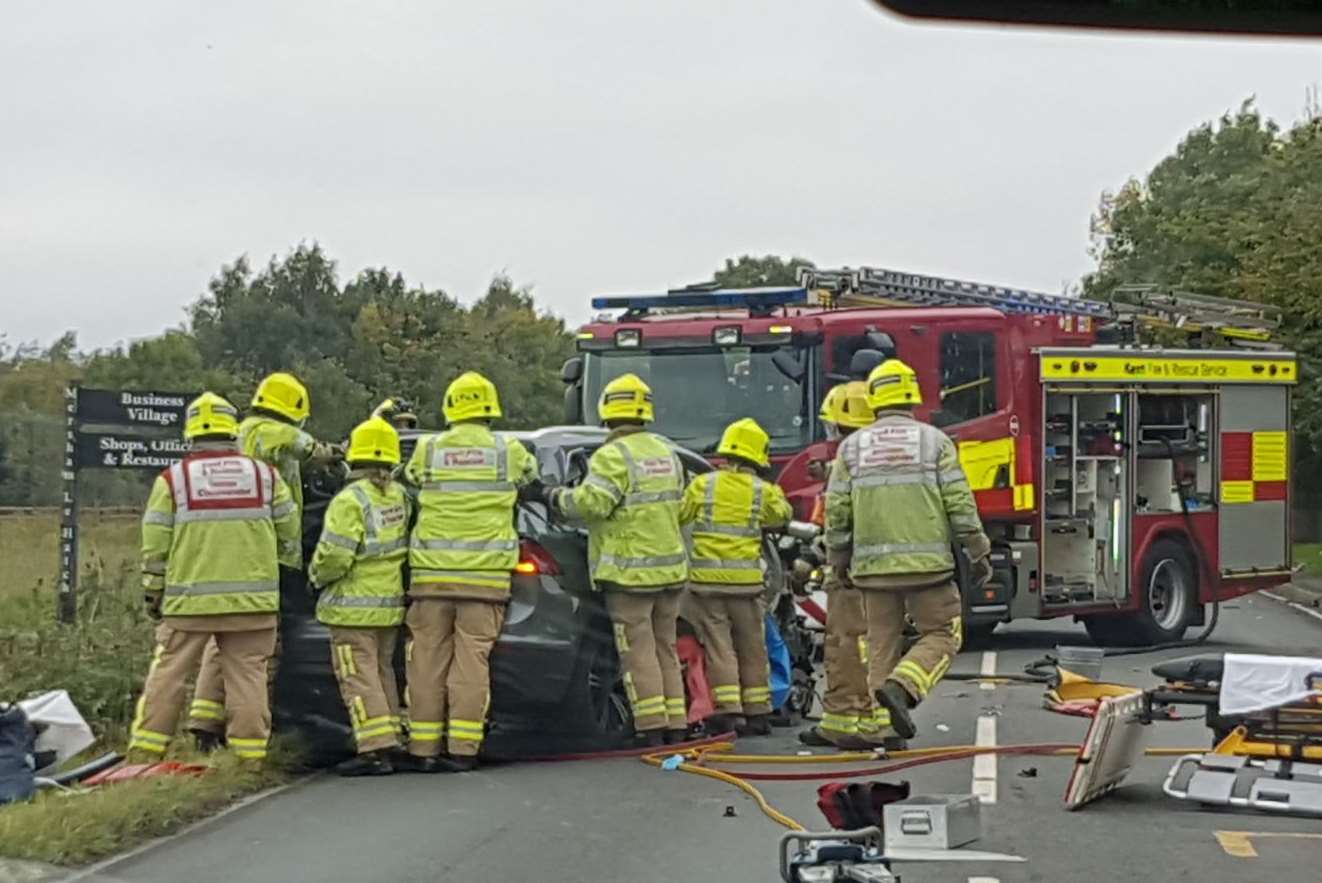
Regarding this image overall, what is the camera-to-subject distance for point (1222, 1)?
305 cm

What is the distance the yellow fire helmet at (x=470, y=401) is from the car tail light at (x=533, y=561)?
684 mm

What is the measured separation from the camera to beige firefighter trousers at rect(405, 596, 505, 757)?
9672mm

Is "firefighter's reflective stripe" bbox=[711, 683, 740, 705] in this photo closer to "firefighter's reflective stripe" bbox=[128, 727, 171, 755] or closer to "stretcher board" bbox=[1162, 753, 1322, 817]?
"stretcher board" bbox=[1162, 753, 1322, 817]

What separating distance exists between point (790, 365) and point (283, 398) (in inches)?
226

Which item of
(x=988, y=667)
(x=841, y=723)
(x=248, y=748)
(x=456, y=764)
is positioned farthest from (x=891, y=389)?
(x=988, y=667)

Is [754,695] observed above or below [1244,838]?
above

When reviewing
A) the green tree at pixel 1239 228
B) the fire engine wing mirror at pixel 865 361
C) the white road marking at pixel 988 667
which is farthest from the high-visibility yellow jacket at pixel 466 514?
the green tree at pixel 1239 228

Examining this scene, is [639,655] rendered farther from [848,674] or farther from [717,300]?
[717,300]

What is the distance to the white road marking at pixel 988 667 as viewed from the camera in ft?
44.7

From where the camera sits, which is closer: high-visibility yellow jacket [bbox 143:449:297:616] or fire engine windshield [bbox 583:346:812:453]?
high-visibility yellow jacket [bbox 143:449:297:616]

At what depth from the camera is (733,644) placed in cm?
1103

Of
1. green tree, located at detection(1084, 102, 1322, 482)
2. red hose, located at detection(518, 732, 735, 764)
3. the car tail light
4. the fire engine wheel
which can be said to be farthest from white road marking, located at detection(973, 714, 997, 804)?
green tree, located at detection(1084, 102, 1322, 482)

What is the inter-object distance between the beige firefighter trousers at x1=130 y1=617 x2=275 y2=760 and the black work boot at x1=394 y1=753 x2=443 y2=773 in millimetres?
675

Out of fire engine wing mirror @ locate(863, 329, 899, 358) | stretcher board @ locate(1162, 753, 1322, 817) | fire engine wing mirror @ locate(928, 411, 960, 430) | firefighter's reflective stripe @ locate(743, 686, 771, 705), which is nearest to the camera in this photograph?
stretcher board @ locate(1162, 753, 1322, 817)
